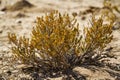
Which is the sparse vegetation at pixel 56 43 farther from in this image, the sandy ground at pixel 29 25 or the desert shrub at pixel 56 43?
the sandy ground at pixel 29 25

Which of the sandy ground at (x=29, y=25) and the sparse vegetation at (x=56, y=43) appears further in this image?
the sandy ground at (x=29, y=25)

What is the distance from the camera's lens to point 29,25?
6832mm

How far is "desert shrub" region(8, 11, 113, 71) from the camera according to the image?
390 cm

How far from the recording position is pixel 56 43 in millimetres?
3814

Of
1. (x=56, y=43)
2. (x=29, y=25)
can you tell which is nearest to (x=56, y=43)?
(x=56, y=43)

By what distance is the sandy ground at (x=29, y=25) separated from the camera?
4086mm

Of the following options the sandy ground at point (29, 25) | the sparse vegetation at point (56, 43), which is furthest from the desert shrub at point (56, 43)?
the sandy ground at point (29, 25)

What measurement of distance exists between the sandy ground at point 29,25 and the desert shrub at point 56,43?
221mm

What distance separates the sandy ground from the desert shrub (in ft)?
0.72

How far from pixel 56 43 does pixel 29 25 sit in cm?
311

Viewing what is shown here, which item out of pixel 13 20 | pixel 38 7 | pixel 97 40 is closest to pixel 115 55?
pixel 97 40

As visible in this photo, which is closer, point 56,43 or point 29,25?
point 56,43

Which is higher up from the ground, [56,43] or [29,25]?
[56,43]

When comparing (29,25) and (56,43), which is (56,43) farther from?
(29,25)
